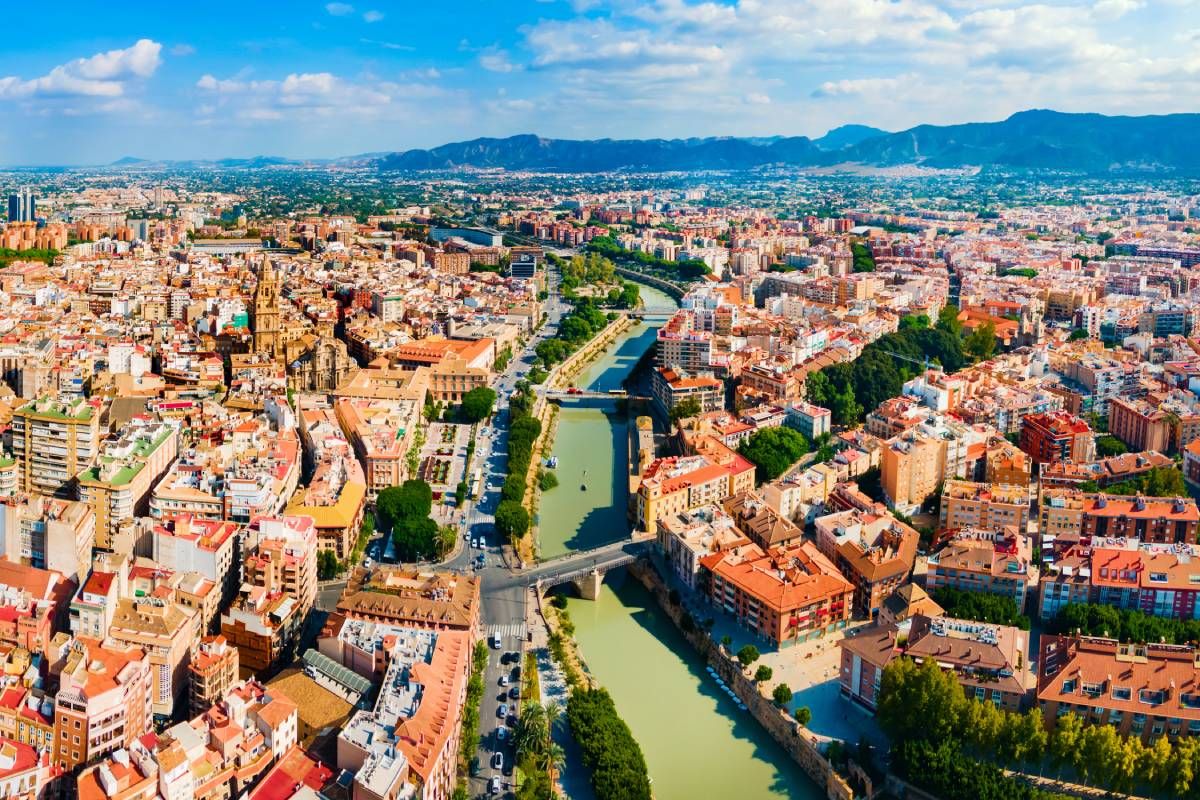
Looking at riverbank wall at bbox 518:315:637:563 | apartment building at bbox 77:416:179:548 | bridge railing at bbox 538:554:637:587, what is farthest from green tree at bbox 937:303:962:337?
apartment building at bbox 77:416:179:548

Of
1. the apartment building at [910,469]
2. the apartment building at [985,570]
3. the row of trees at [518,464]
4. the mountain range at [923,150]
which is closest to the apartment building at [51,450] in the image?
the row of trees at [518,464]

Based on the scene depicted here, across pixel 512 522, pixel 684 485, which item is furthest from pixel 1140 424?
pixel 512 522

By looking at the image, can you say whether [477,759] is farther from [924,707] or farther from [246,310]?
[246,310]

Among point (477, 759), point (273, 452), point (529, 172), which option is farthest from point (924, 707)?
point (529, 172)

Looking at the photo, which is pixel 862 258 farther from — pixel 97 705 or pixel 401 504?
pixel 97 705

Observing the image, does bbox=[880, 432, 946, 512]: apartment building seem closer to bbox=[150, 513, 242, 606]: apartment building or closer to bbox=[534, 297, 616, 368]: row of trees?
bbox=[150, 513, 242, 606]: apartment building
